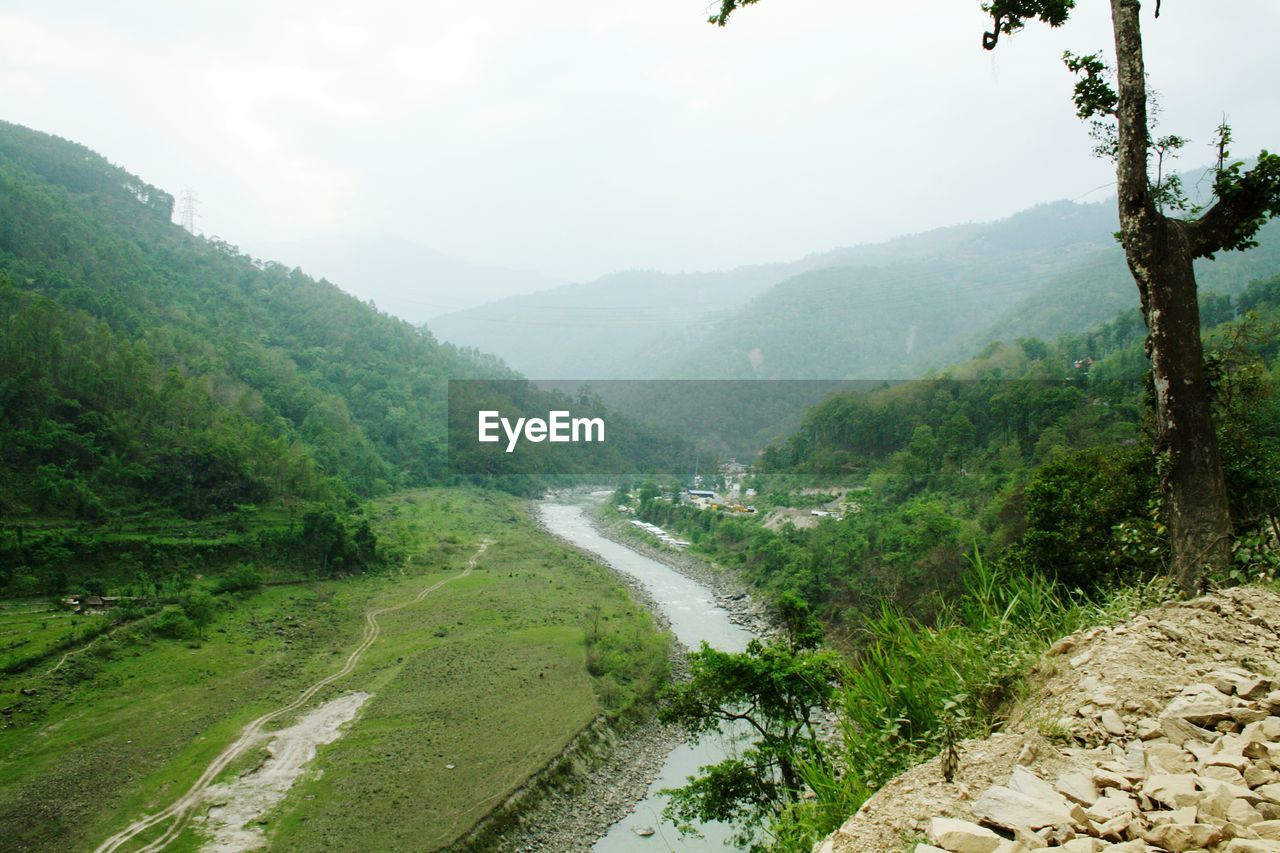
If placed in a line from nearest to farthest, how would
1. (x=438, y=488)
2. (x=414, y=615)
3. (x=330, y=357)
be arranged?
(x=414, y=615), (x=438, y=488), (x=330, y=357)

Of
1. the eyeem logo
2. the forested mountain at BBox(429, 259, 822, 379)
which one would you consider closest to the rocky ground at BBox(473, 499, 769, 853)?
the eyeem logo

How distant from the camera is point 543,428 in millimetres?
71812

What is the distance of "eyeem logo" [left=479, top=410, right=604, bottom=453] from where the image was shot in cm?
6638

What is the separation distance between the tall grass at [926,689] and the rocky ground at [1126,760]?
19cm

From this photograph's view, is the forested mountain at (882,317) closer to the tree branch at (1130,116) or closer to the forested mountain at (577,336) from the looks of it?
the forested mountain at (577,336)

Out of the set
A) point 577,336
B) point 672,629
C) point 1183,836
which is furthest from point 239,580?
point 577,336

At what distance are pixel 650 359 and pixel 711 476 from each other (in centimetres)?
8019

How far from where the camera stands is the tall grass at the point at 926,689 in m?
2.96

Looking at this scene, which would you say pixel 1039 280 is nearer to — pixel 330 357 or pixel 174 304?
pixel 330 357

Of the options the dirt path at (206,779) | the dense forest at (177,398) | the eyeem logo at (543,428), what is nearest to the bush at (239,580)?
the dense forest at (177,398)

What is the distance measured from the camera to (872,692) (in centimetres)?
348

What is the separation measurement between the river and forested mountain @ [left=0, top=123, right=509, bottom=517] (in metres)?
14.0

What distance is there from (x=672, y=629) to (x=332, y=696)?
463 inches

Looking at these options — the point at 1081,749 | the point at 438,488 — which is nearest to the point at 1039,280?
the point at 438,488
